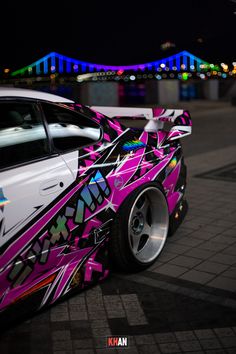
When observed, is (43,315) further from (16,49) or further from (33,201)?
(16,49)

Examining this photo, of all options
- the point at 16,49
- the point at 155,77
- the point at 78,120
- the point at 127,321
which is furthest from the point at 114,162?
the point at 155,77

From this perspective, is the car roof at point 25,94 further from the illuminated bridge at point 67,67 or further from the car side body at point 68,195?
the illuminated bridge at point 67,67

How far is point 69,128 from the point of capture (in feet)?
11.9

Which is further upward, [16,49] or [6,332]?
[16,49]

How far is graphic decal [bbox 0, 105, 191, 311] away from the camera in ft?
9.94

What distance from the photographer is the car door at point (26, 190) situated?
9.58 feet

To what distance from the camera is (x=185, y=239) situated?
198 inches

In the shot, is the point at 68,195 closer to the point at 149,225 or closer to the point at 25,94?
the point at 25,94

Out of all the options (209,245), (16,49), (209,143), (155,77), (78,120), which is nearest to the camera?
(78,120)

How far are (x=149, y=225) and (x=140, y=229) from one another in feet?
0.58

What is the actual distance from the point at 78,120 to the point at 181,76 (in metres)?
35.9

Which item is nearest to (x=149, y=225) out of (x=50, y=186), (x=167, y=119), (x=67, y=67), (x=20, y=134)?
(x=167, y=119)

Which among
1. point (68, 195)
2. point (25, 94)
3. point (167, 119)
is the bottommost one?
point (68, 195)

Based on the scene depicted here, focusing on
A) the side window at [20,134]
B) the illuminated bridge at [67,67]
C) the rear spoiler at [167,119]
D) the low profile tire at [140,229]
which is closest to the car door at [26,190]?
the side window at [20,134]
